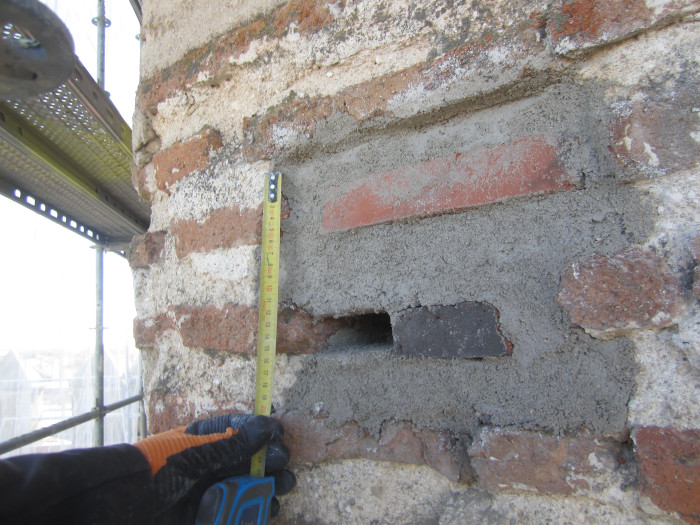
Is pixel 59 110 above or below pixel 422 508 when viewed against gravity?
above

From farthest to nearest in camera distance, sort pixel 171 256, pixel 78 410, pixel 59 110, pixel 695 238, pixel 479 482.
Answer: pixel 78 410
pixel 59 110
pixel 171 256
pixel 479 482
pixel 695 238

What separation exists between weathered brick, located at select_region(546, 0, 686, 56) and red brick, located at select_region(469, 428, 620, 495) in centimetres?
70

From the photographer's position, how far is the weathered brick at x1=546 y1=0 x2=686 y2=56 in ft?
2.46

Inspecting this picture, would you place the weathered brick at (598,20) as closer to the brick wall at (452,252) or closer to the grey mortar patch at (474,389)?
the brick wall at (452,252)

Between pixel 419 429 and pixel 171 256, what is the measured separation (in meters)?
0.84

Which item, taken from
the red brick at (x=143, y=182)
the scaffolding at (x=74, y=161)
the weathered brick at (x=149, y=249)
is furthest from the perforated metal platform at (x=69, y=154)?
the weathered brick at (x=149, y=249)

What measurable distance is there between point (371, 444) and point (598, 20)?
0.92 metres

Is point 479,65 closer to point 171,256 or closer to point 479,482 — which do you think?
point 479,482

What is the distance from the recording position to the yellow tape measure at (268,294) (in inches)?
41.1

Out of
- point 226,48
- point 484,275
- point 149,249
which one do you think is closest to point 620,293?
point 484,275

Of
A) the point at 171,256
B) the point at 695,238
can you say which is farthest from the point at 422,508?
the point at 171,256

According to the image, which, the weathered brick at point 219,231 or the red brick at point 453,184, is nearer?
the red brick at point 453,184

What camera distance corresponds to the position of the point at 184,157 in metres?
1.27

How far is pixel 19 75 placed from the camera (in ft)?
2.43
